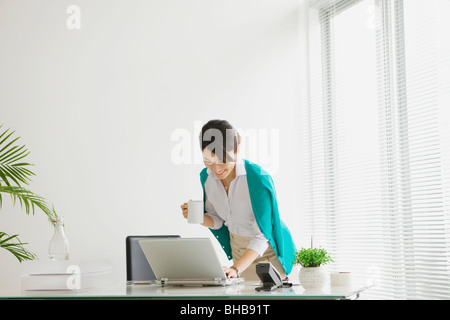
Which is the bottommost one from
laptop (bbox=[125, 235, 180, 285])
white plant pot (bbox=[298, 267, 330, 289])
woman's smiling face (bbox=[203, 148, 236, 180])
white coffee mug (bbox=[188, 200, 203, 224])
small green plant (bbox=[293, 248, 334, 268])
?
laptop (bbox=[125, 235, 180, 285])

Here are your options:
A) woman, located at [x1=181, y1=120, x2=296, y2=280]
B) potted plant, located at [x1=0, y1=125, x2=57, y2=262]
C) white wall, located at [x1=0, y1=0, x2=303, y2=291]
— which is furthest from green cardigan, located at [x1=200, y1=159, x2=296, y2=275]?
white wall, located at [x1=0, y1=0, x2=303, y2=291]

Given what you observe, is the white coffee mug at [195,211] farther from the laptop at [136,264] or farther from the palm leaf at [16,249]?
the palm leaf at [16,249]

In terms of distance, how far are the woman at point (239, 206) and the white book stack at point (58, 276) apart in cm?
53

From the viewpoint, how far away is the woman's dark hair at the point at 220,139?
230 centimetres

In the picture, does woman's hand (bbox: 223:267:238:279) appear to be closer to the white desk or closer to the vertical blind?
the white desk

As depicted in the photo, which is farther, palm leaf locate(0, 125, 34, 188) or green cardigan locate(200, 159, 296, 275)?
palm leaf locate(0, 125, 34, 188)

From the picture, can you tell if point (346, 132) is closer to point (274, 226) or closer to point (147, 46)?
point (147, 46)

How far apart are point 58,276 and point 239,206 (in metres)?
0.99

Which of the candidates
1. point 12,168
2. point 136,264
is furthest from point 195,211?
point 12,168

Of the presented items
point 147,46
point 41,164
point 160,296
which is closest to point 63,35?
point 147,46

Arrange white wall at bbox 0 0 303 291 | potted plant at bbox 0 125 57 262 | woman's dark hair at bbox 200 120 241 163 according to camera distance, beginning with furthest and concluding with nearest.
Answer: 1. white wall at bbox 0 0 303 291
2. potted plant at bbox 0 125 57 262
3. woman's dark hair at bbox 200 120 241 163

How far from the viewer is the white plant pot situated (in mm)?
1772

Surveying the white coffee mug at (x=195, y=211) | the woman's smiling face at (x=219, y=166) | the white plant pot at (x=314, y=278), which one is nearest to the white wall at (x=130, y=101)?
the woman's smiling face at (x=219, y=166)

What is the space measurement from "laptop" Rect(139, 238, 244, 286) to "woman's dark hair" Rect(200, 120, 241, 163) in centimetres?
61
